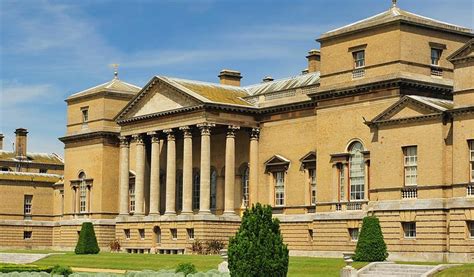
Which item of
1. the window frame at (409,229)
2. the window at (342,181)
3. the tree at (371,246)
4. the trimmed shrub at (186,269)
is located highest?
the window at (342,181)

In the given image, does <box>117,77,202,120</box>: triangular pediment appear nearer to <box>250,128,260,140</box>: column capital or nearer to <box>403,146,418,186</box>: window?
<box>250,128,260,140</box>: column capital

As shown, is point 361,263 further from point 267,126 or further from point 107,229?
point 107,229

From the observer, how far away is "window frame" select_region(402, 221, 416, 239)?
54478 mm

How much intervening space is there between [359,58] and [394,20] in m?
4.11

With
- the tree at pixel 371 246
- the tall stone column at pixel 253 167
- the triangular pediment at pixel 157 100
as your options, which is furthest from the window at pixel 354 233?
the triangular pediment at pixel 157 100

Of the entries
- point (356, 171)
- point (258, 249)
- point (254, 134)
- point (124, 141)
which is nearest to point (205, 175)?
point (254, 134)

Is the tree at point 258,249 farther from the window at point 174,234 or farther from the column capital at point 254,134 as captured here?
the window at point 174,234

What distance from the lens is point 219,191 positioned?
7569 cm

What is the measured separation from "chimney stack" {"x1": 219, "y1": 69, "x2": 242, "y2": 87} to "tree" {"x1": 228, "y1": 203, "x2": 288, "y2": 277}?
42.7 m

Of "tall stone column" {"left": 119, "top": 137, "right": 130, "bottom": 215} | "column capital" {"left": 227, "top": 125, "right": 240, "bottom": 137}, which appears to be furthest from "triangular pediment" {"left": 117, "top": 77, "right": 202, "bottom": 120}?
"column capital" {"left": 227, "top": 125, "right": 240, "bottom": 137}

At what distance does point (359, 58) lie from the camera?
62375 millimetres

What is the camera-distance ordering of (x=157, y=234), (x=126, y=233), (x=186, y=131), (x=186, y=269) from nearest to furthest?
(x=186, y=269) < (x=186, y=131) < (x=157, y=234) < (x=126, y=233)

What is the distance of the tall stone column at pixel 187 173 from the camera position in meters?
72.6

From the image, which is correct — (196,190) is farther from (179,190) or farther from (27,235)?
(27,235)
